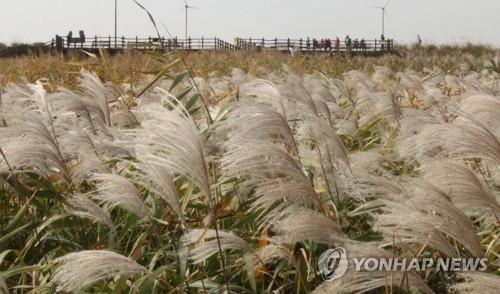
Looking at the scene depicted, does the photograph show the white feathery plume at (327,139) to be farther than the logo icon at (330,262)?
Yes

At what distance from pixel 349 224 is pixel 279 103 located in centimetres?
48

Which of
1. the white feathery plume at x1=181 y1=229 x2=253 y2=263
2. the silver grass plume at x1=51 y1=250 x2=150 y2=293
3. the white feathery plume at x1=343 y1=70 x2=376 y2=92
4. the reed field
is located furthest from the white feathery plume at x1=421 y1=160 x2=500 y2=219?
the white feathery plume at x1=343 y1=70 x2=376 y2=92

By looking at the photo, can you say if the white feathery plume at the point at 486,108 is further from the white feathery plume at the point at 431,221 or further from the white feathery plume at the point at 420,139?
the white feathery plume at the point at 431,221

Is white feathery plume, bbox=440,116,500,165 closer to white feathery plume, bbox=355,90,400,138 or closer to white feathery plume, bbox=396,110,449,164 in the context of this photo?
white feathery plume, bbox=396,110,449,164

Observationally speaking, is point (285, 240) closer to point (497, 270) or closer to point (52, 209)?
point (497, 270)

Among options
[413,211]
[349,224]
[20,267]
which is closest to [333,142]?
[349,224]

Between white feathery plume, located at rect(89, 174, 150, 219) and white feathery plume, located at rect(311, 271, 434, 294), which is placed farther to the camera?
white feathery plume, located at rect(89, 174, 150, 219)

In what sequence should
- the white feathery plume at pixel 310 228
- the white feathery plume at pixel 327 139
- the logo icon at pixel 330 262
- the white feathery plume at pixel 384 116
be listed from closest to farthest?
the white feathery plume at pixel 310 228 → the logo icon at pixel 330 262 → the white feathery plume at pixel 327 139 → the white feathery plume at pixel 384 116

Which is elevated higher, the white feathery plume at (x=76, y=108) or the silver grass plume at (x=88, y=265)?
the white feathery plume at (x=76, y=108)

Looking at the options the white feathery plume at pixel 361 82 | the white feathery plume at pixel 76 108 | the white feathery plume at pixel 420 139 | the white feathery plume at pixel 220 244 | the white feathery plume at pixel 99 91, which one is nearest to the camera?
the white feathery plume at pixel 220 244

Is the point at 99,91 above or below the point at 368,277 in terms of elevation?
above

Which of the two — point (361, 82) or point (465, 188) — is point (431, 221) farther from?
point (361, 82)

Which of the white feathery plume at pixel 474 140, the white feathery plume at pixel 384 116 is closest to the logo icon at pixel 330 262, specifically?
the white feathery plume at pixel 474 140

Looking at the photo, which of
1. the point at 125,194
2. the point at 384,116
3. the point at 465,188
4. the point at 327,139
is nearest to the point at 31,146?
the point at 125,194
